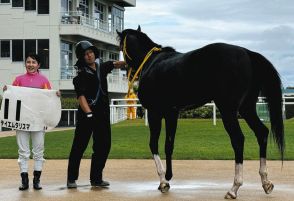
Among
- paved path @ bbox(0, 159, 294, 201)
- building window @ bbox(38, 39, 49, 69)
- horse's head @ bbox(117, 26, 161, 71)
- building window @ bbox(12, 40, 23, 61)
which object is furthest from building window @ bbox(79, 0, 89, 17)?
horse's head @ bbox(117, 26, 161, 71)

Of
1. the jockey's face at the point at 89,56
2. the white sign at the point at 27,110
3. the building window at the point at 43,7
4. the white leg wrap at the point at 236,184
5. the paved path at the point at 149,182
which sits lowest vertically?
the paved path at the point at 149,182

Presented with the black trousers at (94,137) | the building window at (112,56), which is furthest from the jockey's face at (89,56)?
the building window at (112,56)

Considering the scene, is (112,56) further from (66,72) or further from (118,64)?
(118,64)

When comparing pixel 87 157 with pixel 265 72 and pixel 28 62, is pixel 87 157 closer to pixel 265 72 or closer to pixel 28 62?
pixel 28 62

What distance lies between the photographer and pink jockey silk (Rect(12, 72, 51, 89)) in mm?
7965

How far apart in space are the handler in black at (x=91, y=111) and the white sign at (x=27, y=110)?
16.7 inches

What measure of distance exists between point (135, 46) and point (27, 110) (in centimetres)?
171

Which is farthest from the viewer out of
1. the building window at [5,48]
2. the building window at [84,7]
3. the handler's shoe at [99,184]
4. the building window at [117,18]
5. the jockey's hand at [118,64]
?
the building window at [117,18]

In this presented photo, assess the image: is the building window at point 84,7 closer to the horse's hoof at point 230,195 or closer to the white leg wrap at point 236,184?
the white leg wrap at point 236,184

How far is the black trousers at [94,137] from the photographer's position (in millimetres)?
7988

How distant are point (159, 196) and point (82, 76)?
1.97 metres

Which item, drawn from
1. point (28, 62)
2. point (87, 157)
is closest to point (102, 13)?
point (87, 157)

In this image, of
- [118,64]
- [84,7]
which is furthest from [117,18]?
[118,64]

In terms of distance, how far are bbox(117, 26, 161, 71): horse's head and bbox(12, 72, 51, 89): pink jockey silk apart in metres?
1.20
